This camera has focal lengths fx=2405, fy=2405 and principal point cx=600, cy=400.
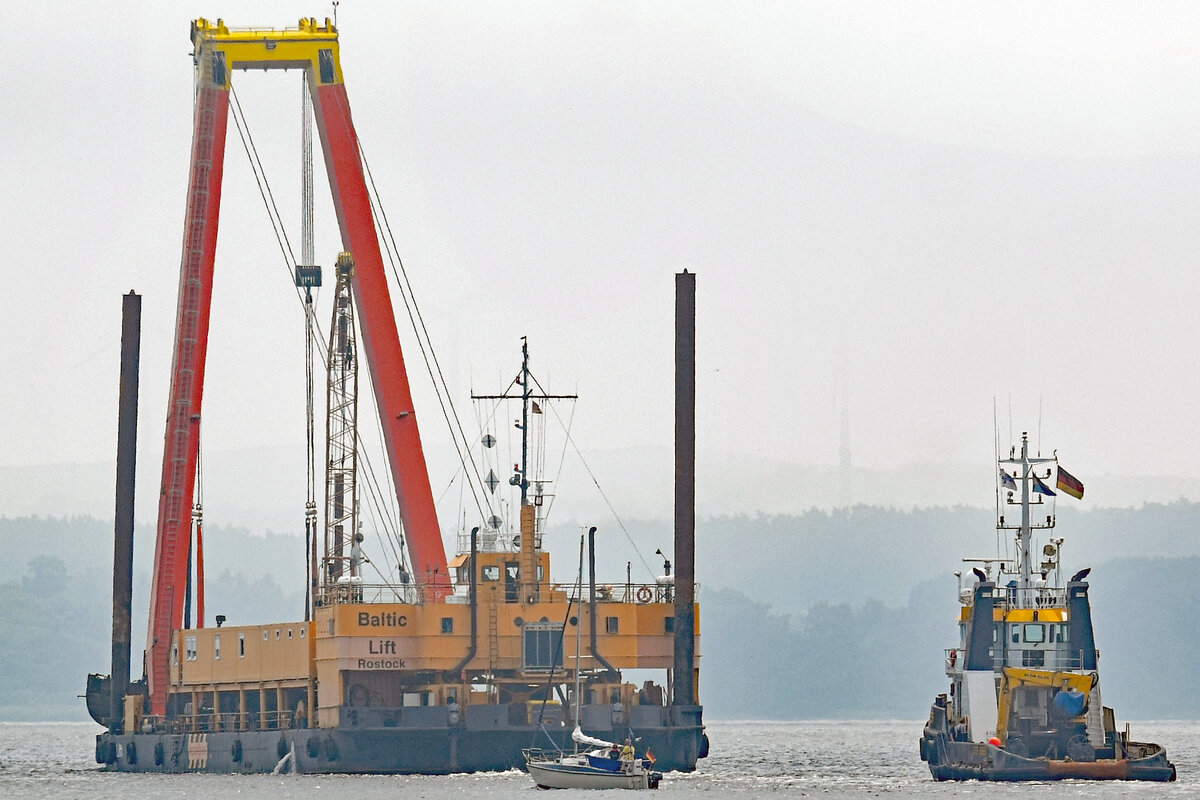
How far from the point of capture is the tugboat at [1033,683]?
219ft

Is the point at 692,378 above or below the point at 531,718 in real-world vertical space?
above

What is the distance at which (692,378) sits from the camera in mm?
73000

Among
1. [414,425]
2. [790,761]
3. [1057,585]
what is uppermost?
[414,425]

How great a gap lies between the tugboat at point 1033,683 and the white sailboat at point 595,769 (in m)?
9.46

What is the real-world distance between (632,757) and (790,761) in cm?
4532

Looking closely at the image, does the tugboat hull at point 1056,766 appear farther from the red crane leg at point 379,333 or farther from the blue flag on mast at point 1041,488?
the red crane leg at point 379,333

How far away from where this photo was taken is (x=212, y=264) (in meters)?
85.9

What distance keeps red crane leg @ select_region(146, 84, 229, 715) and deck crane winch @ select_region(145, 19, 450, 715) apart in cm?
4

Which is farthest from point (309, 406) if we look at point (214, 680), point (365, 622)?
point (365, 622)

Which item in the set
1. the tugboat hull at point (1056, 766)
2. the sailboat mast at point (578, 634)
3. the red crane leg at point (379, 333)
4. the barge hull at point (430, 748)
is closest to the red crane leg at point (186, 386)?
the red crane leg at point (379, 333)

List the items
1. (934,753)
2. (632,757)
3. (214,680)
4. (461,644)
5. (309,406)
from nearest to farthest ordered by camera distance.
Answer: (632,757) → (461,644) → (934,753) → (214,680) → (309,406)

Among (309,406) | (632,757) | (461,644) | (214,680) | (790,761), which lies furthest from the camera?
(790,761)

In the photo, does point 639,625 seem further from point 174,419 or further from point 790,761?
point 790,761

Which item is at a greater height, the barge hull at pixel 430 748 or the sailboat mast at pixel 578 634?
the sailboat mast at pixel 578 634
